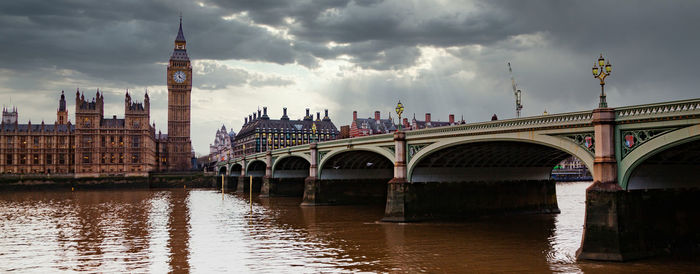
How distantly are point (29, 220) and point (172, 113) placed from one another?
455 ft

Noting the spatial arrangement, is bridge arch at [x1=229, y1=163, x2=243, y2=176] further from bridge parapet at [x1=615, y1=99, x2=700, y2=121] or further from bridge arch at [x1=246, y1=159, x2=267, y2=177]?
bridge parapet at [x1=615, y1=99, x2=700, y2=121]

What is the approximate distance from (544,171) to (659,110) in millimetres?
24664

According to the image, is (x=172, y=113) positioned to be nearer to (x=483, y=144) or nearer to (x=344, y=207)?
(x=344, y=207)

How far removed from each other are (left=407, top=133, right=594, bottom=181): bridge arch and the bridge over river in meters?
0.07

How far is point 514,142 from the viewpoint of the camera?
3488cm

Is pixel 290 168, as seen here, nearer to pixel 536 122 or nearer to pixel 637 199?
pixel 536 122

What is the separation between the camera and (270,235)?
124 ft

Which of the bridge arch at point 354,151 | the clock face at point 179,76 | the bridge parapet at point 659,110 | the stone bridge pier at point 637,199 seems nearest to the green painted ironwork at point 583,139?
the stone bridge pier at point 637,199

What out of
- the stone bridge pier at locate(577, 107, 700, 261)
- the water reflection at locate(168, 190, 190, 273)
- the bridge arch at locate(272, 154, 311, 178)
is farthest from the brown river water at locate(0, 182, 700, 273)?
the bridge arch at locate(272, 154, 311, 178)

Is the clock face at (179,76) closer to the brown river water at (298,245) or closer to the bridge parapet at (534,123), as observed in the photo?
the brown river water at (298,245)

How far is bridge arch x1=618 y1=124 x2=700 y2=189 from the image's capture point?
23.2 m

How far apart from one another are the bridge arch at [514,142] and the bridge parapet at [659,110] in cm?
261

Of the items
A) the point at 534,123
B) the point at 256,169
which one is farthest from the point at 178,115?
the point at 534,123

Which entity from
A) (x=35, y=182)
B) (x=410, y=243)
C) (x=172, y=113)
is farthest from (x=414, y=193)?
(x=172, y=113)
